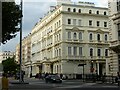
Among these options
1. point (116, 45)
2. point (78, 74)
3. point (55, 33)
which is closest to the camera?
point (116, 45)

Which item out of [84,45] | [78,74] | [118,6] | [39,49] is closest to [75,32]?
[84,45]

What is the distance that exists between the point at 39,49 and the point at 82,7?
33.5 meters

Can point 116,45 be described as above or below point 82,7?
below

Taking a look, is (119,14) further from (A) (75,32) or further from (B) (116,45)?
(A) (75,32)

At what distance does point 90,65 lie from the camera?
87312 millimetres

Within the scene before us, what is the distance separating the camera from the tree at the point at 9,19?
92.8 feet

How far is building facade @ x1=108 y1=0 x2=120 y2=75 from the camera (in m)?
48.2

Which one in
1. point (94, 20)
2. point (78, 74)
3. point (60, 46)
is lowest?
point (78, 74)

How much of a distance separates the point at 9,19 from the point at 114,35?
78.2 ft

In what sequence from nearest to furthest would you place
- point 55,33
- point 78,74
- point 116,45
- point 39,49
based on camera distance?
point 116,45 → point 78,74 → point 55,33 → point 39,49

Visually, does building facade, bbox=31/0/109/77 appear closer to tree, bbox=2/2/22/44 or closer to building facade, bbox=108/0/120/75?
building facade, bbox=108/0/120/75

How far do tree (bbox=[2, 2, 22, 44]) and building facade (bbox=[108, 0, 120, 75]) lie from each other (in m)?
20.1

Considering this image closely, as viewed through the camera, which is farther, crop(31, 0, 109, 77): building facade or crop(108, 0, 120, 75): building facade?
crop(31, 0, 109, 77): building facade

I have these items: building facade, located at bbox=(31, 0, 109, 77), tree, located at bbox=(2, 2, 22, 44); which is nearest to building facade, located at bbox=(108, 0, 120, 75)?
tree, located at bbox=(2, 2, 22, 44)
